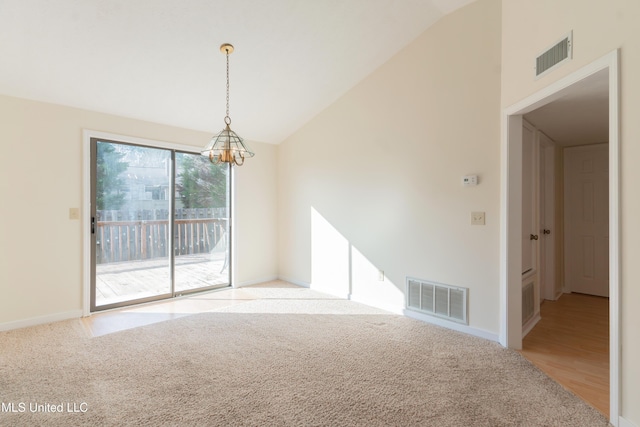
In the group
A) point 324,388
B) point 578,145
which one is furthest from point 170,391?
point 578,145

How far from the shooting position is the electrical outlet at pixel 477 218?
317cm

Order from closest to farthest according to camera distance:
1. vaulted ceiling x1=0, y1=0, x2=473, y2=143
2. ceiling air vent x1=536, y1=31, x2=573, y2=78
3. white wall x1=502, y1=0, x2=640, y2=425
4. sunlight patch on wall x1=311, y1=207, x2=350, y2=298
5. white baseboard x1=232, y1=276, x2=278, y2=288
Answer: white wall x1=502, y1=0, x2=640, y2=425, ceiling air vent x1=536, y1=31, x2=573, y2=78, vaulted ceiling x1=0, y1=0, x2=473, y2=143, sunlight patch on wall x1=311, y1=207, x2=350, y2=298, white baseboard x1=232, y1=276, x2=278, y2=288

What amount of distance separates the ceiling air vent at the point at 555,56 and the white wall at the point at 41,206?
4540mm

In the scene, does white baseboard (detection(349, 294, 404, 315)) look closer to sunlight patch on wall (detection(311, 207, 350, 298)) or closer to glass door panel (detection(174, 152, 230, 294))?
sunlight patch on wall (detection(311, 207, 350, 298))

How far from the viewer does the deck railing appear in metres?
4.05

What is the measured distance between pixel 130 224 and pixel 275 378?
10.1 ft

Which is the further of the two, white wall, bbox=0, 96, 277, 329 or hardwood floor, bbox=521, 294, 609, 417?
white wall, bbox=0, 96, 277, 329

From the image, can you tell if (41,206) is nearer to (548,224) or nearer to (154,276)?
(154,276)

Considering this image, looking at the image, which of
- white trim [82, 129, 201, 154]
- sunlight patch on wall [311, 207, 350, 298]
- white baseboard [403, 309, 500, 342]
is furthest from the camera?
sunlight patch on wall [311, 207, 350, 298]

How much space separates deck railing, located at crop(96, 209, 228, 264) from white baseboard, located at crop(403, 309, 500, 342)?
125 inches
